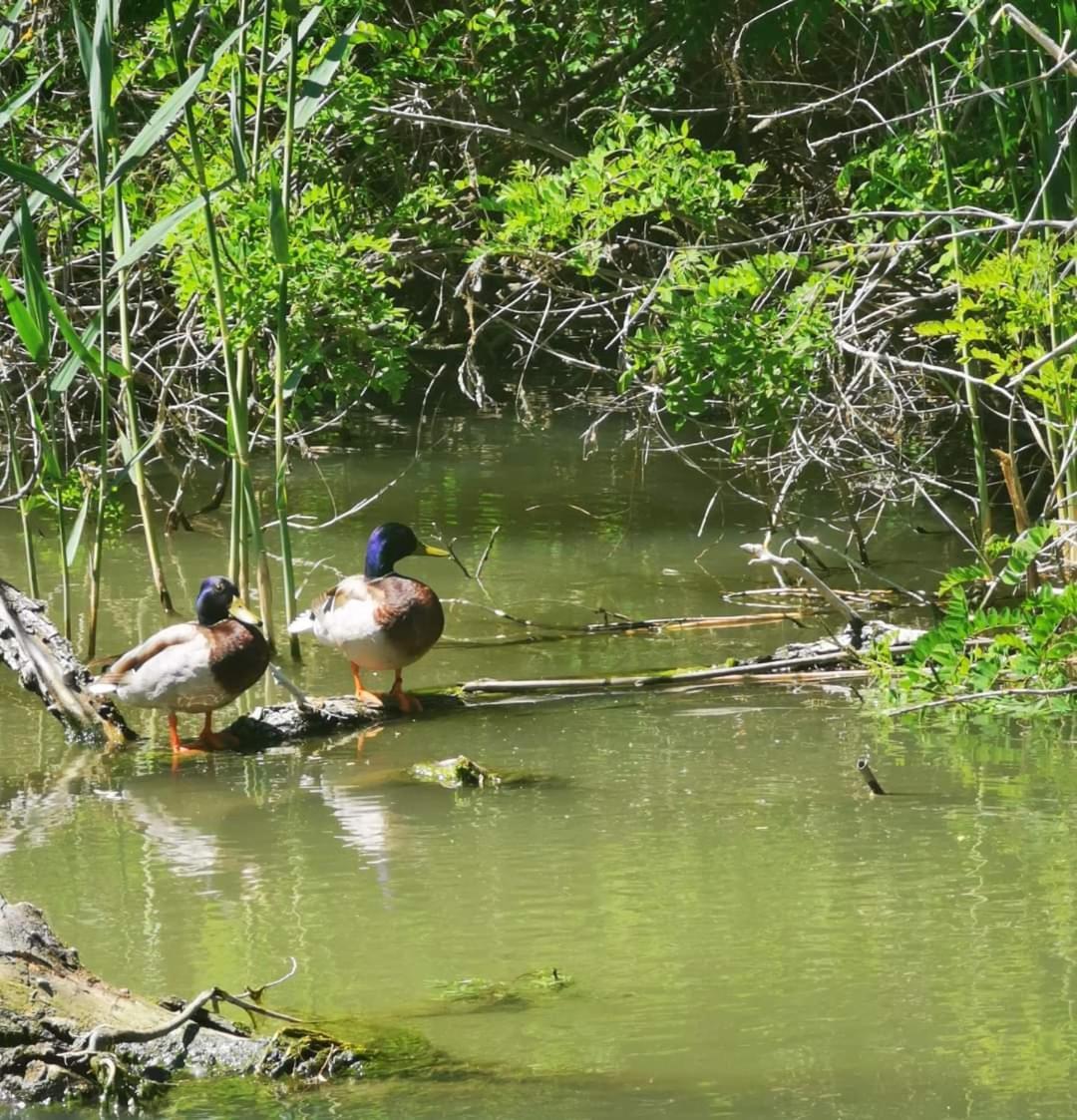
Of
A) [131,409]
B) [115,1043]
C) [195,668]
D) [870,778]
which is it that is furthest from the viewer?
[131,409]

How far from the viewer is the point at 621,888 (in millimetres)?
4762

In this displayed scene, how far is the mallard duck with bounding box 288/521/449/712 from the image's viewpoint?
688cm

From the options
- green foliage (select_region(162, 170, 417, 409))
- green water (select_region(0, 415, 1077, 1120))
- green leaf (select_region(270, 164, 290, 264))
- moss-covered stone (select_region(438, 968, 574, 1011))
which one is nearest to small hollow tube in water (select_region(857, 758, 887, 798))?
green water (select_region(0, 415, 1077, 1120))

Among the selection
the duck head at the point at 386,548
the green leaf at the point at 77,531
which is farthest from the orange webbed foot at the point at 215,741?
the duck head at the point at 386,548

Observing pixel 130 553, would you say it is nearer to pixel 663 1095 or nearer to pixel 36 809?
pixel 36 809

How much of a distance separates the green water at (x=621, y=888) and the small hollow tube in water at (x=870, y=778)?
52 millimetres

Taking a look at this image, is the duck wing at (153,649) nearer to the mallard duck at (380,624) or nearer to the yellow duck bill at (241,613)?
the yellow duck bill at (241,613)

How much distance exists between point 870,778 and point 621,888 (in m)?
1.00

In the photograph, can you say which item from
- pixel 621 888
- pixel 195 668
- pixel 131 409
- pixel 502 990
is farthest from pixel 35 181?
pixel 131 409

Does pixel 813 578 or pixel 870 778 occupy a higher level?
pixel 813 578

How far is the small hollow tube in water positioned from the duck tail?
2507 mm

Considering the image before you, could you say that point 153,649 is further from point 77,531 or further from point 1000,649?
point 1000,649

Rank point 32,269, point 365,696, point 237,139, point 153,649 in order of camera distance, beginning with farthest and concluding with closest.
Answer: point 365,696
point 153,649
point 237,139
point 32,269

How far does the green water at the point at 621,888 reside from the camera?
11.8ft
